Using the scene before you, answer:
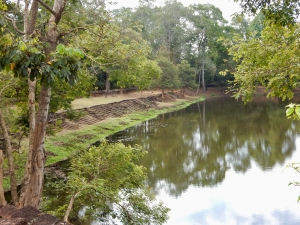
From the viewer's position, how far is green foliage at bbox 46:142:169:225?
653 centimetres

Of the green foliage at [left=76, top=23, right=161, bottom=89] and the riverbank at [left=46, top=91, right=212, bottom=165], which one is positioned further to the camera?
the riverbank at [left=46, top=91, right=212, bottom=165]

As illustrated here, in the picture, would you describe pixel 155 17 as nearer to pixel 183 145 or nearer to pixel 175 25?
pixel 175 25

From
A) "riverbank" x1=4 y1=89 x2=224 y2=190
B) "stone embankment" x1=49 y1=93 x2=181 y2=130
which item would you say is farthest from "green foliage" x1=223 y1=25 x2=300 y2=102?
"stone embankment" x1=49 y1=93 x2=181 y2=130

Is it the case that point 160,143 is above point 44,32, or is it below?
below

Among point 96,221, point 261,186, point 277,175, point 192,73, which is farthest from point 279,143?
point 192,73

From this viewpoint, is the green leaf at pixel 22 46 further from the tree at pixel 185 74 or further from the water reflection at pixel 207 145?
the tree at pixel 185 74

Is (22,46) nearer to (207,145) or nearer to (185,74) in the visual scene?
(207,145)

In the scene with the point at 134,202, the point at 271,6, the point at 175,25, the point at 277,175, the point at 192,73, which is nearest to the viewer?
the point at 271,6

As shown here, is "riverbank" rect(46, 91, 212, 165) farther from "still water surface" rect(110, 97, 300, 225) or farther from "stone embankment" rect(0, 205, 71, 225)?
"stone embankment" rect(0, 205, 71, 225)

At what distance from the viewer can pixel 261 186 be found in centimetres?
1122

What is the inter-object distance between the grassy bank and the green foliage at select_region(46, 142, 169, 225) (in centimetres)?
636

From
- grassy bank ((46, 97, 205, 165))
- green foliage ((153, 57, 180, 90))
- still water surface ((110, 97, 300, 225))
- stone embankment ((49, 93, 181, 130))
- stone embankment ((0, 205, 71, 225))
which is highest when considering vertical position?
green foliage ((153, 57, 180, 90))

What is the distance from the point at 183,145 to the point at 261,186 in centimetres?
704

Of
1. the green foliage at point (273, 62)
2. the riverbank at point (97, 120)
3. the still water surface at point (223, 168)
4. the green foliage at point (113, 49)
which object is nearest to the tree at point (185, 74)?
the riverbank at point (97, 120)
